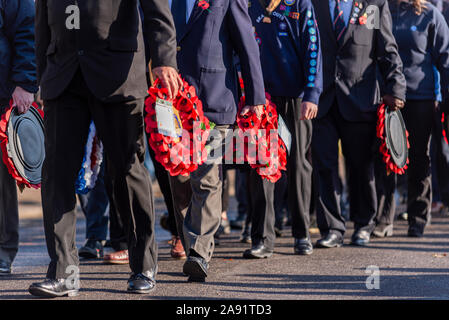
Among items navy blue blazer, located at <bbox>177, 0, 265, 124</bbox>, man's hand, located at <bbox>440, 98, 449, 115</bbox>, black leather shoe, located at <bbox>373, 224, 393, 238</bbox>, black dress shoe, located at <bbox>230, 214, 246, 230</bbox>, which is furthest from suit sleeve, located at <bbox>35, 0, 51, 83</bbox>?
man's hand, located at <bbox>440, 98, 449, 115</bbox>

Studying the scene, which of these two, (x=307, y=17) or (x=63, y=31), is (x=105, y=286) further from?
(x=307, y=17)

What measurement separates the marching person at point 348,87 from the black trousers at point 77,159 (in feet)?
8.90

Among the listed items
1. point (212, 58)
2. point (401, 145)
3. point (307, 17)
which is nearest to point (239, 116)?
point (212, 58)

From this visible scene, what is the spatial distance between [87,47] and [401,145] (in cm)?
371

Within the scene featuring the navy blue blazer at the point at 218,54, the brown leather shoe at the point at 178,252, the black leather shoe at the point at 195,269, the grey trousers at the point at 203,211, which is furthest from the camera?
the brown leather shoe at the point at 178,252

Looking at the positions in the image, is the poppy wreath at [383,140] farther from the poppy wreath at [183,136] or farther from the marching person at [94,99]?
the marching person at [94,99]

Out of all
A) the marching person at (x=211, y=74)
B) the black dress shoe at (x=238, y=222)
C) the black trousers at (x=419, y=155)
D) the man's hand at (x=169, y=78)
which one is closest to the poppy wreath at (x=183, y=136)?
the man's hand at (x=169, y=78)

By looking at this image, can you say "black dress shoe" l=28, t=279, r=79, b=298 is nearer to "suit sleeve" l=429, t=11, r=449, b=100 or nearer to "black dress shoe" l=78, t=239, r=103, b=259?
"black dress shoe" l=78, t=239, r=103, b=259

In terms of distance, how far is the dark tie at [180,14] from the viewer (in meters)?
5.66

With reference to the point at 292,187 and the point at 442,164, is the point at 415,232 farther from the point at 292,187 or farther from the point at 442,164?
the point at 442,164

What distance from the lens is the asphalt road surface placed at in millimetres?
4922

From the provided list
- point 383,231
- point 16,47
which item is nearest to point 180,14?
point 16,47

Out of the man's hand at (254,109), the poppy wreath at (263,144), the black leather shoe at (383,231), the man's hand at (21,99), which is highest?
the man's hand at (21,99)

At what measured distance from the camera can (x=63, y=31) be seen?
4.71 metres
